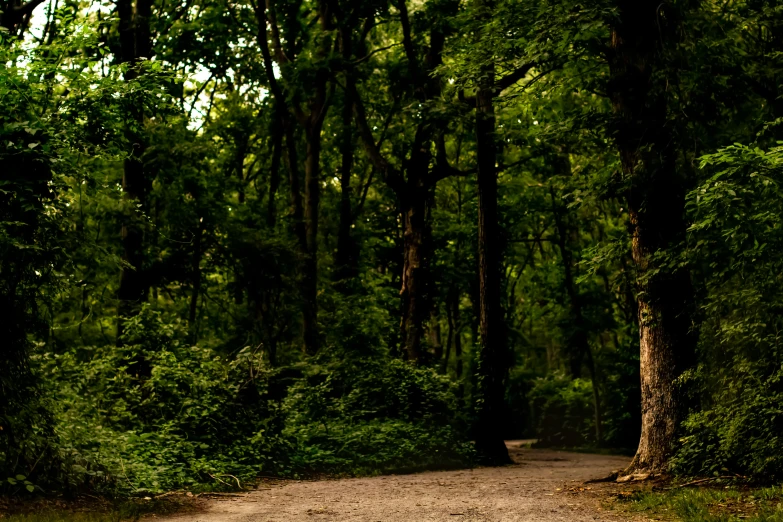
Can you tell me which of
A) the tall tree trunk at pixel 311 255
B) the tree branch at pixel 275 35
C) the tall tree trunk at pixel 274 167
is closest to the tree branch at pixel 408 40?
the tree branch at pixel 275 35

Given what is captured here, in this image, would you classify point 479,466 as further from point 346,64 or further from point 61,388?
point 346,64

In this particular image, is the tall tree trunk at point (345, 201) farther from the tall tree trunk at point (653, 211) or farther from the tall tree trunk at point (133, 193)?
the tall tree trunk at point (653, 211)

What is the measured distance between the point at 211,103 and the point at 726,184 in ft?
78.2

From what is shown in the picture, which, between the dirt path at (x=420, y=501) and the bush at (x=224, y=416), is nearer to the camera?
the dirt path at (x=420, y=501)

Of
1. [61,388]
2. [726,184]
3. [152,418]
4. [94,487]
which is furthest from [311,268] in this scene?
[726,184]

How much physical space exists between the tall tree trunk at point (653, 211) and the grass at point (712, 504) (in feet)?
6.19

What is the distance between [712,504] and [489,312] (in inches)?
388

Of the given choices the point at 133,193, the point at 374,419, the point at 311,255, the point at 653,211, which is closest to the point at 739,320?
the point at 653,211

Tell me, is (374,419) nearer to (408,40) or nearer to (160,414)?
(160,414)

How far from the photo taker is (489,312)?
717 inches

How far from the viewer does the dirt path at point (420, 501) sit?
8.60m

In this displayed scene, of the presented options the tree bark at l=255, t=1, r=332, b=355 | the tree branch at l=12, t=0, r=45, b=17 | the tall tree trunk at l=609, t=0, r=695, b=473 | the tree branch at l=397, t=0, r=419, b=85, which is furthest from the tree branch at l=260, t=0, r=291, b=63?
the tall tree trunk at l=609, t=0, r=695, b=473

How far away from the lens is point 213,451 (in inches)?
519

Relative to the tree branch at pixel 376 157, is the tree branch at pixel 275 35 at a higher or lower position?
higher
